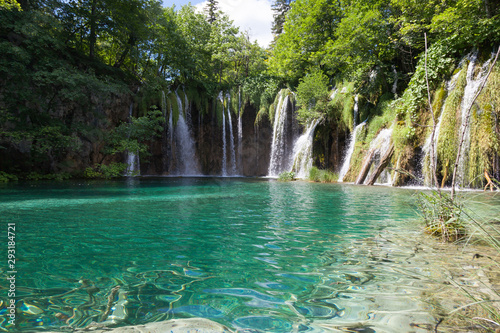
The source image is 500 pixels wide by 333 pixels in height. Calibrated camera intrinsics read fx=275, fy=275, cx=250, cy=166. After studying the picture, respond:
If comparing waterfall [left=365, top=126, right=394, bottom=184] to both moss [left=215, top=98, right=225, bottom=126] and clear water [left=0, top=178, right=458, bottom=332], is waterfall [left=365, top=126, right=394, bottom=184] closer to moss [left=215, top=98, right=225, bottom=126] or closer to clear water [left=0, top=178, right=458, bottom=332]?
clear water [left=0, top=178, right=458, bottom=332]

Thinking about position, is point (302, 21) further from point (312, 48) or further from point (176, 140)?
point (176, 140)

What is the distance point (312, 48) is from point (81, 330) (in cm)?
2624

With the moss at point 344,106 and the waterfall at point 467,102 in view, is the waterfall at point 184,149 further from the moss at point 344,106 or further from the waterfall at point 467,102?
the waterfall at point 467,102

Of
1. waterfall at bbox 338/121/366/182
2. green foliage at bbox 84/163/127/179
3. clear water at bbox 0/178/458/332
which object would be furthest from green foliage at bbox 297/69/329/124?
clear water at bbox 0/178/458/332

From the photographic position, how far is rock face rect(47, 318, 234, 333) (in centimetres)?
173

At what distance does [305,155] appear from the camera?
→ 2038 centimetres

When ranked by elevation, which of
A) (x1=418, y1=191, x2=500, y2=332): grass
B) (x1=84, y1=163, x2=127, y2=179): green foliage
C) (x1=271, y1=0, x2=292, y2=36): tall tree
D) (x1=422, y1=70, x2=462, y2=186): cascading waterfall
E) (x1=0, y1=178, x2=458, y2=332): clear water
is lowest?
(x1=0, y1=178, x2=458, y2=332): clear water

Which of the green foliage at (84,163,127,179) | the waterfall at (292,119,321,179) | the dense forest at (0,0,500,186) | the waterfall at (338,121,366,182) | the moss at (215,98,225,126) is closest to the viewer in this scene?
the dense forest at (0,0,500,186)

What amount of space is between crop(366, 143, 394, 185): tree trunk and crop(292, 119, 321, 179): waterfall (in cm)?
603

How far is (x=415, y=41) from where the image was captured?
1494 cm

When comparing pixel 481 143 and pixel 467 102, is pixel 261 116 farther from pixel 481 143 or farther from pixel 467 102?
pixel 481 143

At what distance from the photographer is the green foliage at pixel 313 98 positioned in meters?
19.2

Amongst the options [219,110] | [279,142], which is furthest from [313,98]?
[219,110]

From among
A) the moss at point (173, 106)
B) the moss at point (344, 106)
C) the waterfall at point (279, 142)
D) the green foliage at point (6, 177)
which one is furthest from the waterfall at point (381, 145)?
the green foliage at point (6, 177)
